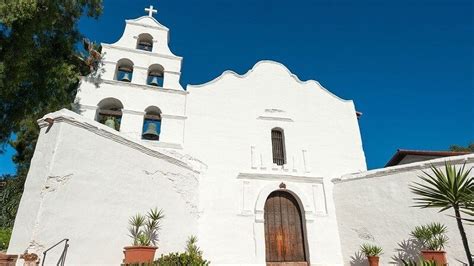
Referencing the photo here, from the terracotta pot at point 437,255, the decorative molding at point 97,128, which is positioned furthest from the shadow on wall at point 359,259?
the decorative molding at point 97,128

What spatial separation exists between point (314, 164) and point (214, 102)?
4.49 metres

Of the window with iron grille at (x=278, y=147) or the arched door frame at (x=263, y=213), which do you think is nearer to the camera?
the arched door frame at (x=263, y=213)

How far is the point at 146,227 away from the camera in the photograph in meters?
6.55

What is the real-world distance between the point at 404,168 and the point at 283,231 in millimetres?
4393

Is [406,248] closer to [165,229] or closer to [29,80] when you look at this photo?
[165,229]

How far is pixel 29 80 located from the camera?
9.44m

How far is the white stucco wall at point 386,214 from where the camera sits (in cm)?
800

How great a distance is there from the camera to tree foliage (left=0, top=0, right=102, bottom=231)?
8172mm

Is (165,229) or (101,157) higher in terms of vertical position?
(101,157)

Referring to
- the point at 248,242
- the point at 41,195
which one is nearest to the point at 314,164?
the point at 248,242

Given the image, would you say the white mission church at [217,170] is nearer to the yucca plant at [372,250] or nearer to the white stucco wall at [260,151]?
the white stucco wall at [260,151]

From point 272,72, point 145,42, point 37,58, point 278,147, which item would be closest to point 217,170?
point 278,147

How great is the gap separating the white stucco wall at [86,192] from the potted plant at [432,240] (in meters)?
6.73

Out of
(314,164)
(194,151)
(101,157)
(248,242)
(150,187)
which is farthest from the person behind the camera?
(314,164)
